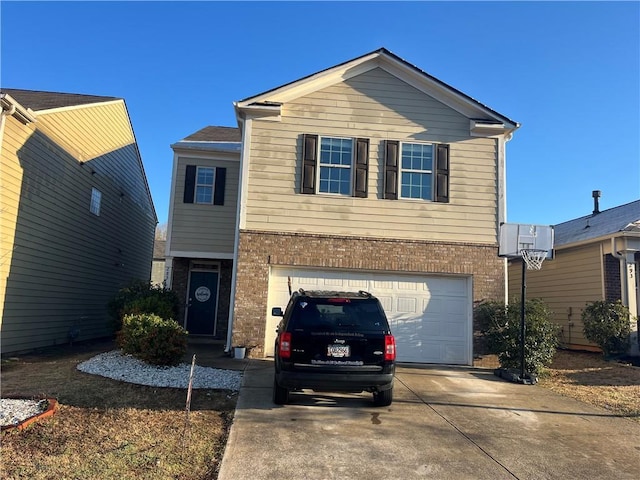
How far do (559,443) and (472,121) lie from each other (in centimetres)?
838

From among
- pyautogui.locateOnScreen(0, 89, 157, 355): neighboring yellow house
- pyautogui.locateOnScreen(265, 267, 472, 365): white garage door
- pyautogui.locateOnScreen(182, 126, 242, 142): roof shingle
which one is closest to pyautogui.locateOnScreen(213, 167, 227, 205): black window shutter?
pyautogui.locateOnScreen(182, 126, 242, 142): roof shingle

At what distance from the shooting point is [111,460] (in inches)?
179

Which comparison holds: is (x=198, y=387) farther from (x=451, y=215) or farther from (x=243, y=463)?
(x=451, y=215)

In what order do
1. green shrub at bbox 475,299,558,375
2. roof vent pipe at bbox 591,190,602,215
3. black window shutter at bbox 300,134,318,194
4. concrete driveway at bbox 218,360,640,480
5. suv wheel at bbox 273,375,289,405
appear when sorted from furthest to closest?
roof vent pipe at bbox 591,190,602,215, black window shutter at bbox 300,134,318,194, green shrub at bbox 475,299,558,375, suv wheel at bbox 273,375,289,405, concrete driveway at bbox 218,360,640,480

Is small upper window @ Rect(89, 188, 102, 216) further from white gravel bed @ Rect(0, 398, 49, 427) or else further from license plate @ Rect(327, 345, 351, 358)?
license plate @ Rect(327, 345, 351, 358)

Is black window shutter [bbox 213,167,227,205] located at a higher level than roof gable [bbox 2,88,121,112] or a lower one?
lower

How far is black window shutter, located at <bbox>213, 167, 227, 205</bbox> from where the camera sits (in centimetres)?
1412

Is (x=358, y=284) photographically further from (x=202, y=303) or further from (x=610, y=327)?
(x=610, y=327)

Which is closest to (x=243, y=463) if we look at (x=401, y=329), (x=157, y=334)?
(x=157, y=334)

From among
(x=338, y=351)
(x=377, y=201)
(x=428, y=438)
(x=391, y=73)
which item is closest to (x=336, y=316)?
(x=338, y=351)

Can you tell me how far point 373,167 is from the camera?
11.8m

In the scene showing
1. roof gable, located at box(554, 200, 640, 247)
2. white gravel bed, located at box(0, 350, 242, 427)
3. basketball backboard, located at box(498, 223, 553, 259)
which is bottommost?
white gravel bed, located at box(0, 350, 242, 427)

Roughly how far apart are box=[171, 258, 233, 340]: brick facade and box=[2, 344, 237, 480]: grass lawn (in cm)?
674

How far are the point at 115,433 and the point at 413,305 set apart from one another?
758 centimetres
